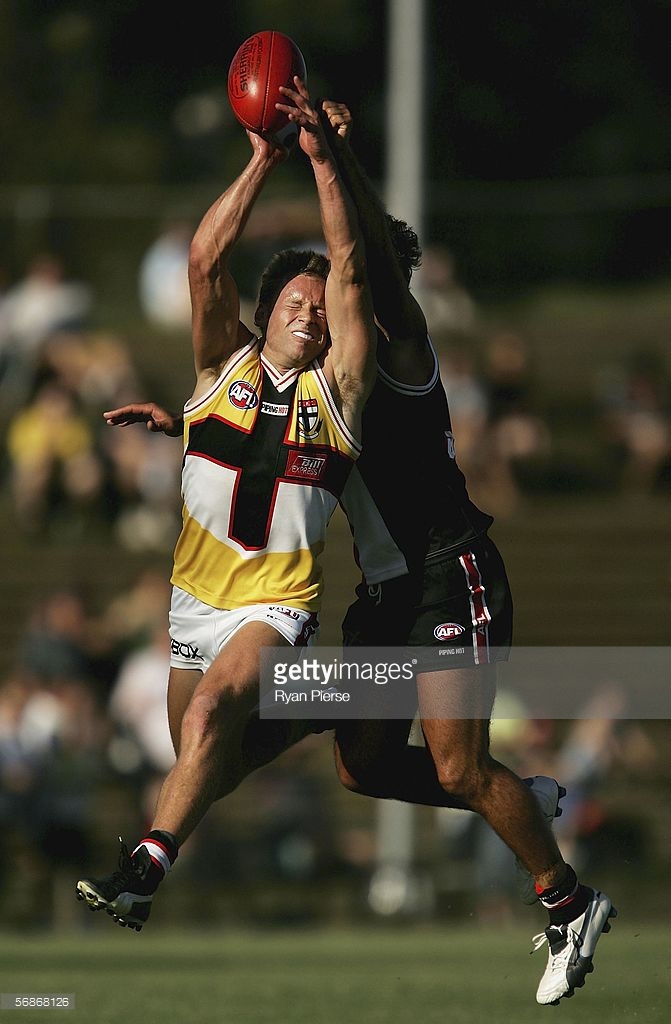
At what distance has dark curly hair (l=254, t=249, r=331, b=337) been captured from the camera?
7742 mm

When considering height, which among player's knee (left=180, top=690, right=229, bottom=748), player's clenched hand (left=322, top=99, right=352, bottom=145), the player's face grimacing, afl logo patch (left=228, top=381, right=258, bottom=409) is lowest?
player's knee (left=180, top=690, right=229, bottom=748)

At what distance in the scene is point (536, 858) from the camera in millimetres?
7859

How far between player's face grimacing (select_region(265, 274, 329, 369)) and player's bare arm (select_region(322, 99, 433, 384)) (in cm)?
23

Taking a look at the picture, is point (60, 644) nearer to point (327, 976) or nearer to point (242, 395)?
point (327, 976)

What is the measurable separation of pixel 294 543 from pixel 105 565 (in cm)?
908

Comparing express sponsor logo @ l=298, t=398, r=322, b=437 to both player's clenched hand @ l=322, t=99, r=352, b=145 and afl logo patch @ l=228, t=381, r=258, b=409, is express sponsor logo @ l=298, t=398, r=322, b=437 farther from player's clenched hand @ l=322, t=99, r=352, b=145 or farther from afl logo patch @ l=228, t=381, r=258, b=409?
player's clenched hand @ l=322, t=99, r=352, b=145

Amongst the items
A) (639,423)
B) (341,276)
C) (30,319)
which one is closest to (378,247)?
(341,276)

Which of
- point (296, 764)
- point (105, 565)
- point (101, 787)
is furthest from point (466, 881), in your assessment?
point (105, 565)

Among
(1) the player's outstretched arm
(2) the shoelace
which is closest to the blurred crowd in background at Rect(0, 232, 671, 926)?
(2) the shoelace

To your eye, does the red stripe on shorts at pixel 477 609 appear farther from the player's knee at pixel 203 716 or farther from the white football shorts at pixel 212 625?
the player's knee at pixel 203 716

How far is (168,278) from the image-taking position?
19.1m

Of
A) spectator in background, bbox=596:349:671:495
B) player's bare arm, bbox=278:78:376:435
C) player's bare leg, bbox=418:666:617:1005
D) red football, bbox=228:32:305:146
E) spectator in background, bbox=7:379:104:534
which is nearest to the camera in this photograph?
player's bare arm, bbox=278:78:376:435

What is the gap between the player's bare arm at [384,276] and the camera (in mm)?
7418

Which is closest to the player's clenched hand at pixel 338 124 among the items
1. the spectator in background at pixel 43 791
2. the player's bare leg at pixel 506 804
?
the player's bare leg at pixel 506 804
